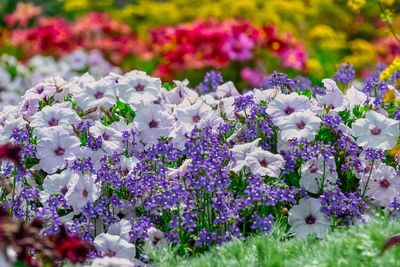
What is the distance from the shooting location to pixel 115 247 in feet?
11.2

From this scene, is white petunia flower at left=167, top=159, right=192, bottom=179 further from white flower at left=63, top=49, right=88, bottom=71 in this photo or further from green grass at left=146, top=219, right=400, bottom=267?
white flower at left=63, top=49, right=88, bottom=71

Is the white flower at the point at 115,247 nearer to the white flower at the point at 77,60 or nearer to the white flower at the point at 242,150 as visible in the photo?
the white flower at the point at 242,150

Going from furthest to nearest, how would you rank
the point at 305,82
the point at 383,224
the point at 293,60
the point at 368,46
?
the point at 368,46 < the point at 293,60 < the point at 305,82 < the point at 383,224

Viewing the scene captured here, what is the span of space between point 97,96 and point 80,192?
700mm

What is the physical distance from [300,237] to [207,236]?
1.30 feet

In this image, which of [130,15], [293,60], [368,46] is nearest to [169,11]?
[130,15]

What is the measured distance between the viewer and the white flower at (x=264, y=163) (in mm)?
3484

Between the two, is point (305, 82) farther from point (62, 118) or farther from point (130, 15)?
point (130, 15)

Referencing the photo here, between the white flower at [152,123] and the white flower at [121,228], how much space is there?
0.50 m

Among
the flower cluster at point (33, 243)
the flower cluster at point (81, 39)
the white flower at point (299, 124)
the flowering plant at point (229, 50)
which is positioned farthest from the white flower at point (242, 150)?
the flower cluster at point (81, 39)

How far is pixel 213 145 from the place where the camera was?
3.51 m

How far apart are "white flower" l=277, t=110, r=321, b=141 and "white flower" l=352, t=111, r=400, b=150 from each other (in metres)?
0.17

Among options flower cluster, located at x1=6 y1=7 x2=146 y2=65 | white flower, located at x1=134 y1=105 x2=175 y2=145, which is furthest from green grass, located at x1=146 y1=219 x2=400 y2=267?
flower cluster, located at x1=6 y1=7 x2=146 y2=65

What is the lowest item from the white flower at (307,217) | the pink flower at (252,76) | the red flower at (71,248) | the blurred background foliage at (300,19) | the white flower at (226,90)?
the blurred background foliage at (300,19)
